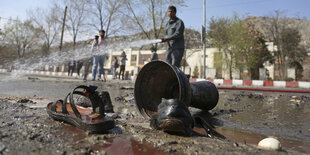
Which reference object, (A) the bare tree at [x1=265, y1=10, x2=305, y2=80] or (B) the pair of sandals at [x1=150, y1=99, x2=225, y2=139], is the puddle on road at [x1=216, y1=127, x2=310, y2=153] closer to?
(B) the pair of sandals at [x1=150, y1=99, x2=225, y2=139]

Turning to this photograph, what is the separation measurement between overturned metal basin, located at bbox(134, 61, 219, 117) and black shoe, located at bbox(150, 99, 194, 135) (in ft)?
2.26

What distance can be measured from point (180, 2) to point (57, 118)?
79.7ft

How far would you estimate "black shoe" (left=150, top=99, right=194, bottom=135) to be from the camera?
5.46 ft

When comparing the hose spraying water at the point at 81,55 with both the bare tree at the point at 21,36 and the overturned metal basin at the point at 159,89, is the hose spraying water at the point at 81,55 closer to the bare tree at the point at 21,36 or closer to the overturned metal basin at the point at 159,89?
the overturned metal basin at the point at 159,89

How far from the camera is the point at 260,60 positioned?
3259cm

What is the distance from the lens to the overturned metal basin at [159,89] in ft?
8.71

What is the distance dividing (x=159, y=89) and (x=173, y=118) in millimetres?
1183

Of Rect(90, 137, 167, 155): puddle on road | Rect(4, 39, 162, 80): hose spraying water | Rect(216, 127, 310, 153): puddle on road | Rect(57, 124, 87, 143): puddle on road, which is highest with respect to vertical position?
Rect(4, 39, 162, 80): hose spraying water

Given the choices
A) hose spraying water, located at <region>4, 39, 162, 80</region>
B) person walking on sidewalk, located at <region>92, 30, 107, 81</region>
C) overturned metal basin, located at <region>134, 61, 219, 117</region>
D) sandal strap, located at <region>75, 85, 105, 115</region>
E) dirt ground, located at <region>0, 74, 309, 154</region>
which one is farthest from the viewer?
person walking on sidewalk, located at <region>92, 30, 107, 81</region>

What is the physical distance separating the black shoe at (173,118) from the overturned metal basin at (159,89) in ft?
2.26

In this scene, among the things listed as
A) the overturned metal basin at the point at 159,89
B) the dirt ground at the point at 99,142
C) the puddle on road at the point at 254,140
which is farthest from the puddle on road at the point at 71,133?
the puddle on road at the point at 254,140

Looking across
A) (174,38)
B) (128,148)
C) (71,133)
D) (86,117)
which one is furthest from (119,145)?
(174,38)

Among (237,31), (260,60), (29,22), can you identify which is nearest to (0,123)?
(237,31)

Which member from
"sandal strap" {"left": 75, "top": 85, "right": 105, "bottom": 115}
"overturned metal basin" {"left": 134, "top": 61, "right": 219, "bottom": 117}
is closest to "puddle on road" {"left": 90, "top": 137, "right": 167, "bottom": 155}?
"sandal strap" {"left": 75, "top": 85, "right": 105, "bottom": 115}
